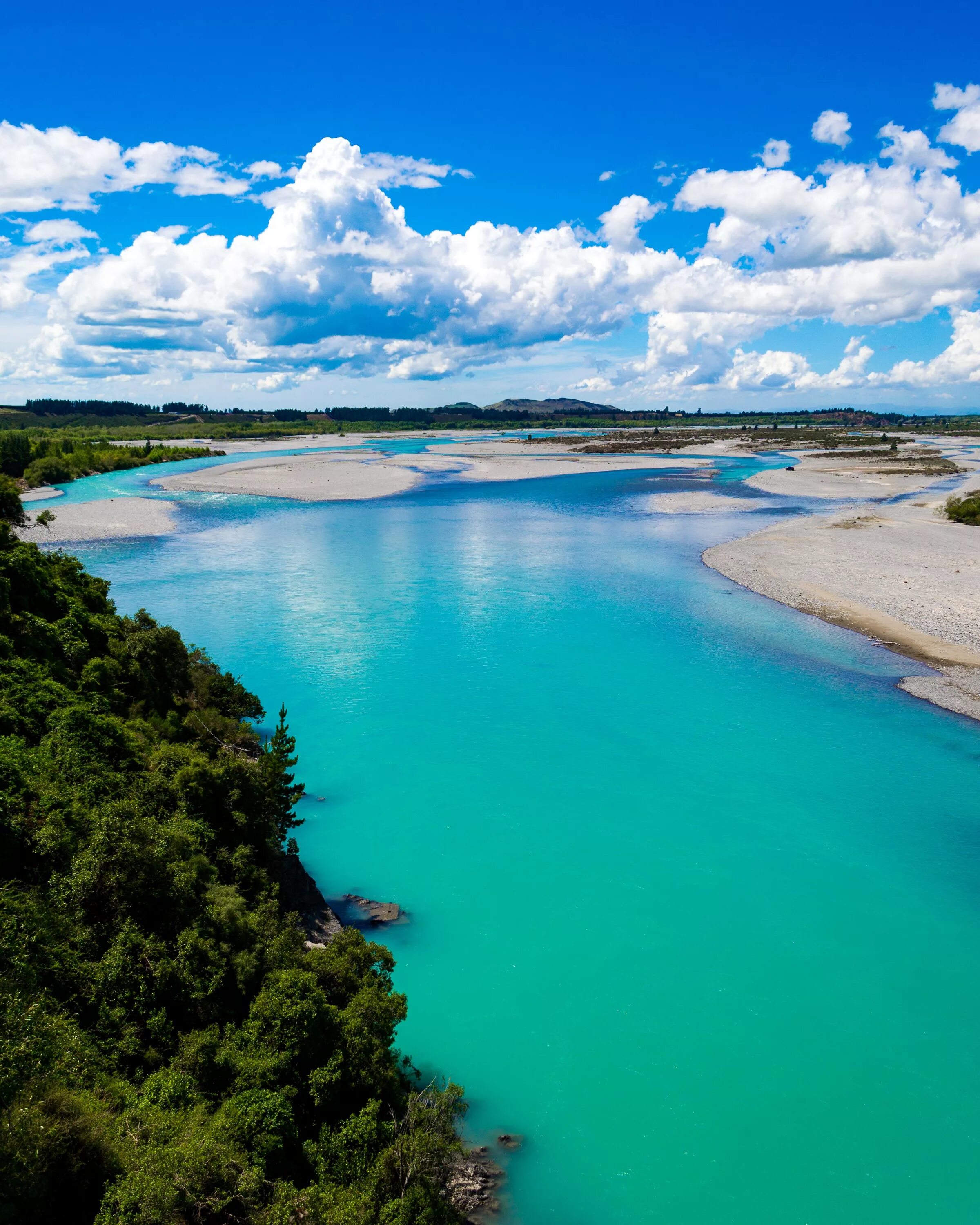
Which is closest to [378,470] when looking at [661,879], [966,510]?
[966,510]

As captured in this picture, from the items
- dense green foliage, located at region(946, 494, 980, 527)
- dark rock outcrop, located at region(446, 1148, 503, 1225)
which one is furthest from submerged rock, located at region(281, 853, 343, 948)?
→ dense green foliage, located at region(946, 494, 980, 527)

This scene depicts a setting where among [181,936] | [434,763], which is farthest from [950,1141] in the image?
[434,763]

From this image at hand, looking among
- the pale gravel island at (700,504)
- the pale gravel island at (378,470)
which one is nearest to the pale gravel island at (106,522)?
the pale gravel island at (378,470)

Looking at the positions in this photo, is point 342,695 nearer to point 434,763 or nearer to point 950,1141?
point 434,763

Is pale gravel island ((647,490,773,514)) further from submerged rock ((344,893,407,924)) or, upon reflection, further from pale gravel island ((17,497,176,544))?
submerged rock ((344,893,407,924))

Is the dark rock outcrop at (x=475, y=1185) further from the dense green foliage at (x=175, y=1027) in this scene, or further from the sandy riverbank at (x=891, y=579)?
the sandy riverbank at (x=891, y=579)

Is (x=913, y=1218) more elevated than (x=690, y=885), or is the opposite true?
(x=690, y=885)
